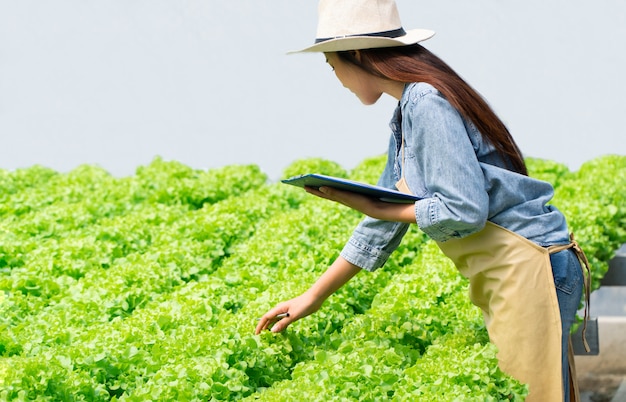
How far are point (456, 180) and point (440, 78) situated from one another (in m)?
0.51

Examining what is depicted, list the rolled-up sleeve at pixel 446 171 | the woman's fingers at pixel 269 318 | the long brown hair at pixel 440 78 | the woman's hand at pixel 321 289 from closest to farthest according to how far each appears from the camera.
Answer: the rolled-up sleeve at pixel 446 171 → the long brown hair at pixel 440 78 → the woman's hand at pixel 321 289 → the woman's fingers at pixel 269 318

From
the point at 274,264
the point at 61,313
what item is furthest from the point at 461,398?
the point at 274,264

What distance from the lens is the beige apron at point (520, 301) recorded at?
15.8ft

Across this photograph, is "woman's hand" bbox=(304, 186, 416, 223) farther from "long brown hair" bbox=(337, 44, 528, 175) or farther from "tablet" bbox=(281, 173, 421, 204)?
"long brown hair" bbox=(337, 44, 528, 175)

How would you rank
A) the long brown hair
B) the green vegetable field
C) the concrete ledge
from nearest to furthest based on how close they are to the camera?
the long brown hair, the green vegetable field, the concrete ledge

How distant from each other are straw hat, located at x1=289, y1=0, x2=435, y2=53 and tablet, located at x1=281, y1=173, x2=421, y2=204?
628mm

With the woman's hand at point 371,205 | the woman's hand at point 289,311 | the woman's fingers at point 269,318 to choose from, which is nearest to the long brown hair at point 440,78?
the woman's hand at point 371,205

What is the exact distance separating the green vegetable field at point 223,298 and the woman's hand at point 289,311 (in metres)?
0.09

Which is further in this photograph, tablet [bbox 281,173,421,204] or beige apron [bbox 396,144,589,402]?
beige apron [bbox 396,144,589,402]

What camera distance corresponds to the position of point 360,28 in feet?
15.5

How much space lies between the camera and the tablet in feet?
14.7

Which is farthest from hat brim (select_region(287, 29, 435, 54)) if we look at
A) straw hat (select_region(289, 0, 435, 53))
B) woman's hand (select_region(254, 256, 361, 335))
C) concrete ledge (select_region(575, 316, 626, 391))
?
concrete ledge (select_region(575, 316, 626, 391))

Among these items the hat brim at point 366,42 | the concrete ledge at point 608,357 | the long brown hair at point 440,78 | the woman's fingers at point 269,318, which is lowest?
the concrete ledge at point 608,357

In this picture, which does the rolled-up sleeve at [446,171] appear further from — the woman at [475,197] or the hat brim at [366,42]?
the hat brim at [366,42]
